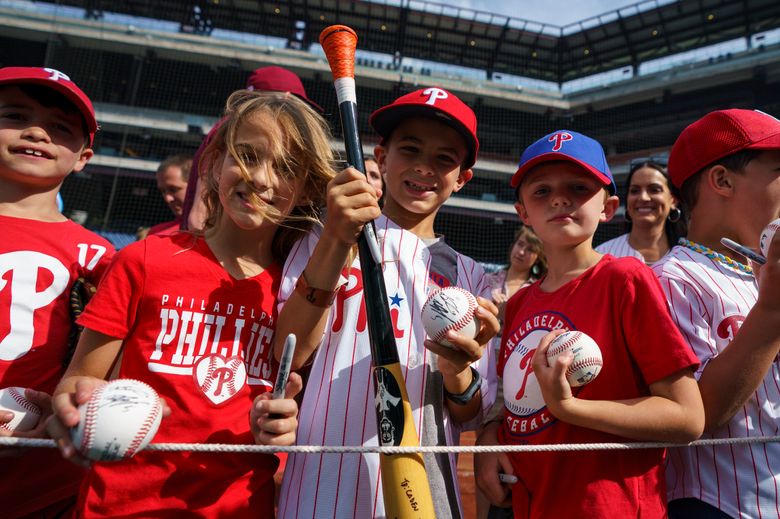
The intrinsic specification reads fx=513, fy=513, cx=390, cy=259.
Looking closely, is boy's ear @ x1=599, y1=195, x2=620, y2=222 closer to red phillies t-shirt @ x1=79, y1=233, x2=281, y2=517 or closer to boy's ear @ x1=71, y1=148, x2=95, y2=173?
red phillies t-shirt @ x1=79, y1=233, x2=281, y2=517

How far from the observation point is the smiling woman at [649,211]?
3045 millimetres

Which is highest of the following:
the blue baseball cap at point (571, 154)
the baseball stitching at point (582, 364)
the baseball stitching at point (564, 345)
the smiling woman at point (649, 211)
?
the smiling woman at point (649, 211)

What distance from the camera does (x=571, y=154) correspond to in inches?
48.8

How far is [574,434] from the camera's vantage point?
3.60 feet

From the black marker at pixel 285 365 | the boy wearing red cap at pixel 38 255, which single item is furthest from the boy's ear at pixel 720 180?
the boy wearing red cap at pixel 38 255

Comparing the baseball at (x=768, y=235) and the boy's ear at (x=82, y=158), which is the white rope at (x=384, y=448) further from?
the boy's ear at (x=82, y=158)

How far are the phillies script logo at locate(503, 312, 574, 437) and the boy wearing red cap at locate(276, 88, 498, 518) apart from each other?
7 cm

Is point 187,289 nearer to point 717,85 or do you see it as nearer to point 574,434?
point 574,434

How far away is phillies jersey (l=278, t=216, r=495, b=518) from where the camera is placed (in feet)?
3.55

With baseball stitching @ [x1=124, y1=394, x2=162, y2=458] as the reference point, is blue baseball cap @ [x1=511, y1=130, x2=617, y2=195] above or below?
above

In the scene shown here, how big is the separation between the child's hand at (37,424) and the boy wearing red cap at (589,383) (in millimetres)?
957

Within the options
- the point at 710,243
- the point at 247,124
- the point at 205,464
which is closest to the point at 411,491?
the point at 205,464

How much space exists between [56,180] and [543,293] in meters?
1.31
